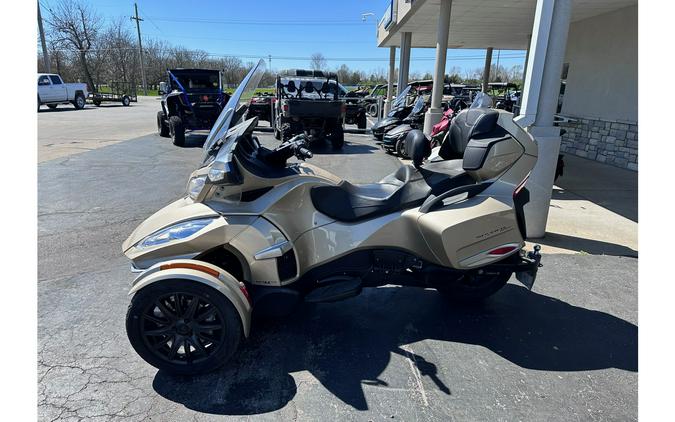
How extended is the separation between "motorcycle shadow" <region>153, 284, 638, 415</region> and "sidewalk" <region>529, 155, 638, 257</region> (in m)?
1.64

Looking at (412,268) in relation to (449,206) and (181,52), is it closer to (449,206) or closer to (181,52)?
(449,206)

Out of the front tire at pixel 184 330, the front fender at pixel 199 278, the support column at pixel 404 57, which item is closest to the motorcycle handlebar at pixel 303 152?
the front fender at pixel 199 278

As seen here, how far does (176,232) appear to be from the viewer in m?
2.50

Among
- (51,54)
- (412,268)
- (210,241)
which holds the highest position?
(51,54)

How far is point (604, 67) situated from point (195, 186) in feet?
36.8

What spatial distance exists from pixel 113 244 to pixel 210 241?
9.01ft

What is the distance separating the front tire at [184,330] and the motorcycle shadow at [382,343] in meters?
0.13

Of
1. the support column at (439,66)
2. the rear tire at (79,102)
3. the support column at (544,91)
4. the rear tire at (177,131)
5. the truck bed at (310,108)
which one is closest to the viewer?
the support column at (544,91)

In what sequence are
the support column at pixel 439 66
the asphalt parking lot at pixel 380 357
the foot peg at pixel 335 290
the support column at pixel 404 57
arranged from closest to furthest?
the asphalt parking lot at pixel 380 357
the foot peg at pixel 335 290
the support column at pixel 439 66
the support column at pixel 404 57

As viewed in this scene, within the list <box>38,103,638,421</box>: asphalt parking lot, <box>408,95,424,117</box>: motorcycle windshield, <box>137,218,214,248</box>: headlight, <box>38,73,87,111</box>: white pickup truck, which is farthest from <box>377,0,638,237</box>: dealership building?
<box>38,73,87,111</box>: white pickup truck

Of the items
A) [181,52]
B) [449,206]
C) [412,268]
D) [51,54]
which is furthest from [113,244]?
[181,52]

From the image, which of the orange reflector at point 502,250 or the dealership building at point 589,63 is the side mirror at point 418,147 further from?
the dealership building at point 589,63

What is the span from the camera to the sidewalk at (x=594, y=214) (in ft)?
15.4

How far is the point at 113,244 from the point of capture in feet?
14.9
